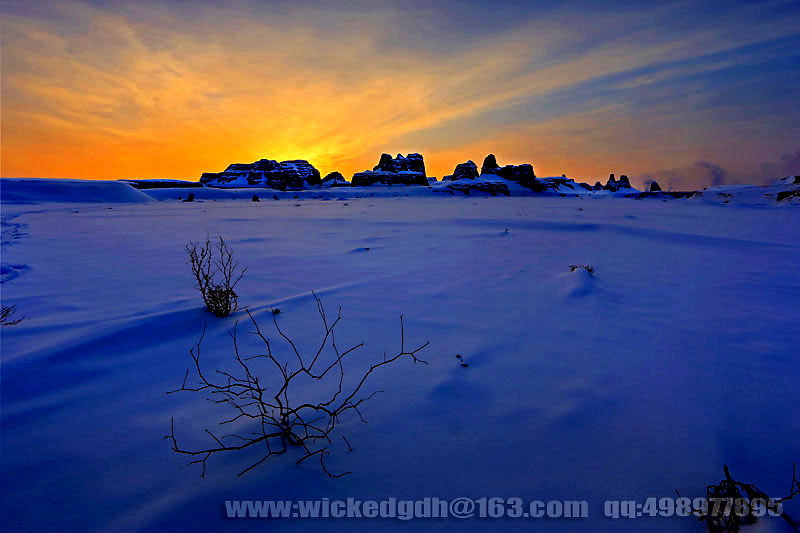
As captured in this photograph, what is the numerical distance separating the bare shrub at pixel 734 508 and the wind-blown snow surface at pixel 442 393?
41mm

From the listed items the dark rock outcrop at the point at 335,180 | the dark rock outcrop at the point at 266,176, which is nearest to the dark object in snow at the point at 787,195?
the dark rock outcrop at the point at 266,176

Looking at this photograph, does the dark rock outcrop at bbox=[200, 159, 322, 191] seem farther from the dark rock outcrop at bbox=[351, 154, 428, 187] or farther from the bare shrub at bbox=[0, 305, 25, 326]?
the bare shrub at bbox=[0, 305, 25, 326]

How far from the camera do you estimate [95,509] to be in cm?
109

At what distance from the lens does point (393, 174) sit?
2625 inches

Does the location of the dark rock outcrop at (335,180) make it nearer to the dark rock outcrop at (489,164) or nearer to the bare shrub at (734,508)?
the dark rock outcrop at (489,164)

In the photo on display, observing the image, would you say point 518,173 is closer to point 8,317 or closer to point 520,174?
point 520,174

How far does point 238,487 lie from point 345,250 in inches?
177

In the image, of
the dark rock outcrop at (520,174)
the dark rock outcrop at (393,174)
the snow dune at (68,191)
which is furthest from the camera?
the dark rock outcrop at (393,174)

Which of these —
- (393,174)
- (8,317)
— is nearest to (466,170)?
(393,174)

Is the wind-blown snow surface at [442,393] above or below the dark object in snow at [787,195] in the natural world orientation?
below

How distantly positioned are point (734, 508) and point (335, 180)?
7638cm

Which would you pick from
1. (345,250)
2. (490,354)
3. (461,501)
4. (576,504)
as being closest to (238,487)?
(461,501)

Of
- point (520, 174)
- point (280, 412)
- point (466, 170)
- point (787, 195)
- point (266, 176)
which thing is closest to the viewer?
point (280, 412)

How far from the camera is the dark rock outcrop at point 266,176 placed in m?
68.0
